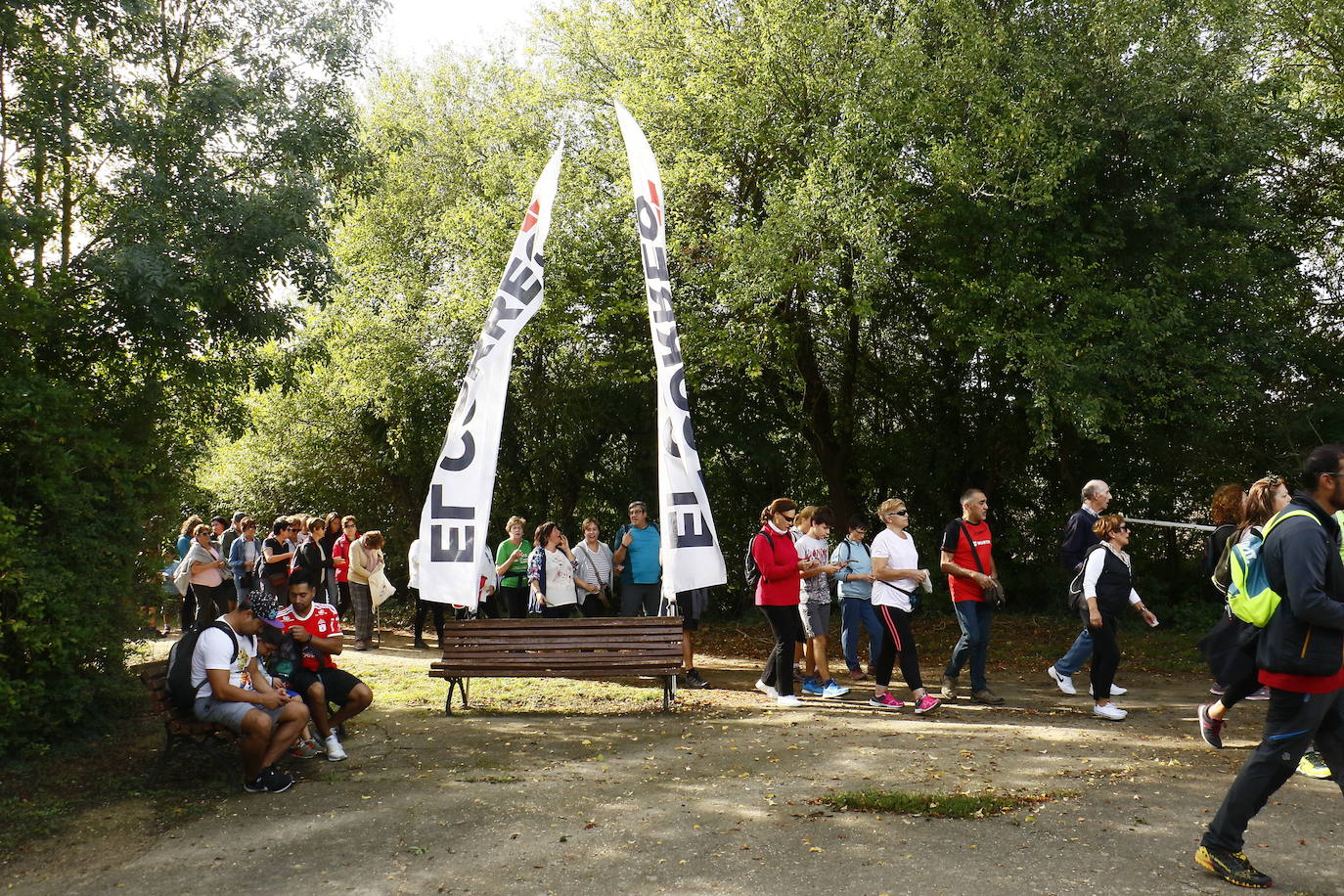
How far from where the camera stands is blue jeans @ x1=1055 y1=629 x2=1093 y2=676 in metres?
9.38

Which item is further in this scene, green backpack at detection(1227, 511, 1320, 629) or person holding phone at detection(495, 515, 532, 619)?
person holding phone at detection(495, 515, 532, 619)

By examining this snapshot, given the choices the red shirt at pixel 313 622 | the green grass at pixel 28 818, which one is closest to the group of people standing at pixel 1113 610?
the red shirt at pixel 313 622

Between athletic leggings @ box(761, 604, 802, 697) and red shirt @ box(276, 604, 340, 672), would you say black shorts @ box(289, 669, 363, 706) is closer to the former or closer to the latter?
red shirt @ box(276, 604, 340, 672)

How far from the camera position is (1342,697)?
16.1 ft

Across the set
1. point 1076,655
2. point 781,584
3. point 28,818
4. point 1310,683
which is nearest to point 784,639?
point 781,584

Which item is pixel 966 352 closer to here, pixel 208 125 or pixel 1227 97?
pixel 1227 97

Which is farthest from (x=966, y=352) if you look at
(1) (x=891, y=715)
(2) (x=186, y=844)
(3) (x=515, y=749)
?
(2) (x=186, y=844)

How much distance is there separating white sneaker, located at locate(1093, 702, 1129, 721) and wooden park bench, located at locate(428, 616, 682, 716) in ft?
11.6

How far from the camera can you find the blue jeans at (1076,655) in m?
9.38

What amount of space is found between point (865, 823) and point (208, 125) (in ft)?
25.5

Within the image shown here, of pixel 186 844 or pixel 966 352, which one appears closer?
pixel 186 844


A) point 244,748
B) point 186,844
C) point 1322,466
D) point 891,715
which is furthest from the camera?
point 891,715

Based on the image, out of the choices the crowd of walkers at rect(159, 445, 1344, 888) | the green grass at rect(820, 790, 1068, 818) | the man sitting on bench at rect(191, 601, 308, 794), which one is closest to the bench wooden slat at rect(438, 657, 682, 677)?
the crowd of walkers at rect(159, 445, 1344, 888)

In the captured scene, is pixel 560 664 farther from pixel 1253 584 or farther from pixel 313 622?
pixel 1253 584
